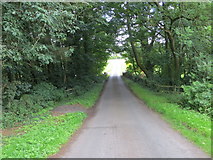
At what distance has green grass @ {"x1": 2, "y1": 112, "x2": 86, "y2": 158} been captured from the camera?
15.2ft

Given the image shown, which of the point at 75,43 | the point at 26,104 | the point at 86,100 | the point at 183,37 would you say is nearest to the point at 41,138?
the point at 26,104

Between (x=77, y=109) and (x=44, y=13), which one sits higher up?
(x=44, y=13)

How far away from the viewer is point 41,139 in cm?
547

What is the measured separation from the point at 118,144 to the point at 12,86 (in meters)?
6.83

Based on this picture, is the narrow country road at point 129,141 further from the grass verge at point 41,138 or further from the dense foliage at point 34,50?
the dense foliage at point 34,50

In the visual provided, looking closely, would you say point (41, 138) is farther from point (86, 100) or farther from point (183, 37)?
point (183, 37)

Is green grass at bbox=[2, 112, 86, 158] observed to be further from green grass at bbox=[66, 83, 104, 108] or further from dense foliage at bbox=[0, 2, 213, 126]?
green grass at bbox=[66, 83, 104, 108]

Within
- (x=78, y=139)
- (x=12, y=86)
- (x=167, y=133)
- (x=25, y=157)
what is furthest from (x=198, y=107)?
(x=12, y=86)

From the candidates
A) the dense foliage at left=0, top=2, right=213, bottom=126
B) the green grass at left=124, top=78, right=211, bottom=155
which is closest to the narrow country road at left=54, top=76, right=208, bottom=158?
the green grass at left=124, top=78, right=211, bottom=155

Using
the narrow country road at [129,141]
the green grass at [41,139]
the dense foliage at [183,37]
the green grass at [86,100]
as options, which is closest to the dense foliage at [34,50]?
the green grass at [86,100]

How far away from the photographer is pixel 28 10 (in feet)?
20.7

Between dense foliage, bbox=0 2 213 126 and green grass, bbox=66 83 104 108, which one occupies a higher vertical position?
dense foliage, bbox=0 2 213 126

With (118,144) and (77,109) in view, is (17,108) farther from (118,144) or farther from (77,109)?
(118,144)

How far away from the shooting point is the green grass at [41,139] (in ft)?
15.2
